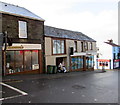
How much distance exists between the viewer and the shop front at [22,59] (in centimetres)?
1379

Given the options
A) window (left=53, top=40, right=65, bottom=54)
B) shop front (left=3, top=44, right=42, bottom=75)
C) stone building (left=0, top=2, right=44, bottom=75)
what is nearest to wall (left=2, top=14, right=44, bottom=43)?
stone building (left=0, top=2, right=44, bottom=75)

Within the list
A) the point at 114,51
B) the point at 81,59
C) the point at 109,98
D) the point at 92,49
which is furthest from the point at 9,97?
the point at 114,51

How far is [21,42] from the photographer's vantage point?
48.1ft

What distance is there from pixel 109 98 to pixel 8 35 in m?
10.6

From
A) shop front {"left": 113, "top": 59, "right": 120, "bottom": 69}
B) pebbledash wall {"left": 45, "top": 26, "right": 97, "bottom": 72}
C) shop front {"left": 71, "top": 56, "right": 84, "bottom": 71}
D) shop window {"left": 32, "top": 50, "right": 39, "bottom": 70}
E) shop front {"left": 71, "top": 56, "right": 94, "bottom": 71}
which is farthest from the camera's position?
shop front {"left": 113, "top": 59, "right": 120, "bottom": 69}

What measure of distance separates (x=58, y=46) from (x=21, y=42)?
20.5 ft

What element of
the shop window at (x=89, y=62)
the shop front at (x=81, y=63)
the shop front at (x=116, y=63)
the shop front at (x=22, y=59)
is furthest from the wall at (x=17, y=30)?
the shop front at (x=116, y=63)

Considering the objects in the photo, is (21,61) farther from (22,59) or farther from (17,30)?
(17,30)

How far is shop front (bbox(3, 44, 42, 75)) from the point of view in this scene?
1379 centimetres

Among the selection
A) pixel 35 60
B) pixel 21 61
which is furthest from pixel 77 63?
pixel 21 61

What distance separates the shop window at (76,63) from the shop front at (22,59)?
23.0 feet

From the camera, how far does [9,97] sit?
7.38 metres

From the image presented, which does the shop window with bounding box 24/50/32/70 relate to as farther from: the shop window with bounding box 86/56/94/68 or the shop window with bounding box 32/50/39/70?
the shop window with bounding box 86/56/94/68

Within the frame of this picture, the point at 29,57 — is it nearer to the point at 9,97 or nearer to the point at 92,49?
the point at 9,97
